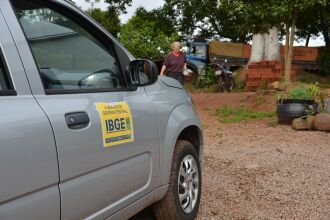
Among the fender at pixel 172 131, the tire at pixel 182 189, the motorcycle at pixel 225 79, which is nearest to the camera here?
the fender at pixel 172 131

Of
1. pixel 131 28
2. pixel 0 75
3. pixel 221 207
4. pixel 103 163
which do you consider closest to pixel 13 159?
pixel 0 75

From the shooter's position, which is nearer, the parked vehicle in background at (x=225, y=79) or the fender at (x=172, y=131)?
the fender at (x=172, y=131)

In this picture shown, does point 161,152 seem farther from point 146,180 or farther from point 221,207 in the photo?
point 221,207

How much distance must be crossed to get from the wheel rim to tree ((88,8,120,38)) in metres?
17.5

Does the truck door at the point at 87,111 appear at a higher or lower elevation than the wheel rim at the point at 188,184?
higher

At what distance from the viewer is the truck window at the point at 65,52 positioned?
9.08 ft

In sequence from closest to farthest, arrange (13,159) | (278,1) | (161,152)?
1. (13,159)
2. (161,152)
3. (278,1)

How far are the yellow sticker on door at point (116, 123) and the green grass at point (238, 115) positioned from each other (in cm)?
874

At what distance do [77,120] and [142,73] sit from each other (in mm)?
1048

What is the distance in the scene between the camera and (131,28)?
1042 inches

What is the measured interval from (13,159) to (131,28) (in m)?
24.6

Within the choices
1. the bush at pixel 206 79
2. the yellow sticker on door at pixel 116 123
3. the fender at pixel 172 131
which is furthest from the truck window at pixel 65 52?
the bush at pixel 206 79

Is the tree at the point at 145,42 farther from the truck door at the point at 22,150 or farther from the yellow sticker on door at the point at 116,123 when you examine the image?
the truck door at the point at 22,150

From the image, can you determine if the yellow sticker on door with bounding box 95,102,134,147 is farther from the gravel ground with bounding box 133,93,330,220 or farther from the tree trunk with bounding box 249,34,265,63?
the tree trunk with bounding box 249,34,265,63
